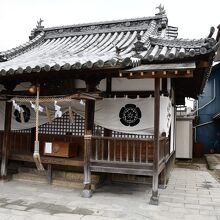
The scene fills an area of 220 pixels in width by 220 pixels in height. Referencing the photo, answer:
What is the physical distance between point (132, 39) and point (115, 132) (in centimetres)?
447

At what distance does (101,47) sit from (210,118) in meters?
17.9

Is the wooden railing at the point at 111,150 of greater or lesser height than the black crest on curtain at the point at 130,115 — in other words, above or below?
below

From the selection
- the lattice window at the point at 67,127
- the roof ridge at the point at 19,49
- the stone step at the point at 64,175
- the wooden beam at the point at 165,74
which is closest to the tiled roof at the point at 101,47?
the roof ridge at the point at 19,49

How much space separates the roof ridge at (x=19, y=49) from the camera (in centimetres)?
1268

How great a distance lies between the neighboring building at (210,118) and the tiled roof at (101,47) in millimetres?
14577

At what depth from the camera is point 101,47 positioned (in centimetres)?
1197

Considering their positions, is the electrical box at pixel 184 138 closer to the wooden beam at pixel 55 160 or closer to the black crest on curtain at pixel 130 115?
the black crest on curtain at pixel 130 115

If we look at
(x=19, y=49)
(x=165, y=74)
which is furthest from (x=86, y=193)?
(x=19, y=49)

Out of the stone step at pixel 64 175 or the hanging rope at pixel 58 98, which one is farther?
the stone step at pixel 64 175

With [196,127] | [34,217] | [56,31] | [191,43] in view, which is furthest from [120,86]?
[196,127]

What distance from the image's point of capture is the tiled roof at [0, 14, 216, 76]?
27.1 feet

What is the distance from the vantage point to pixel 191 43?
8773 mm

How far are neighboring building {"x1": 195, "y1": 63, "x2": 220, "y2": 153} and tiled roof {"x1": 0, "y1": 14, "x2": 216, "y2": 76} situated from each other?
47.8 ft

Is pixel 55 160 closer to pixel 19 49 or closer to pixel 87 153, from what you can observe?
pixel 87 153
